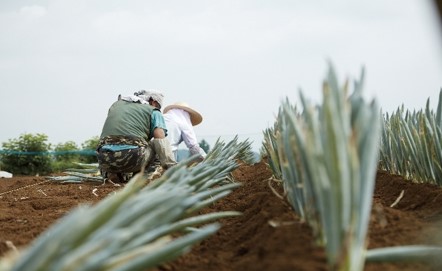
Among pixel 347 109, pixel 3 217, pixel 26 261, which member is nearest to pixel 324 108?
pixel 347 109

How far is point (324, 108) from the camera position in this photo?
1.24m

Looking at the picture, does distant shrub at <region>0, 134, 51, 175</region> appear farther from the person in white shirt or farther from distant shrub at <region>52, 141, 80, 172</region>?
the person in white shirt

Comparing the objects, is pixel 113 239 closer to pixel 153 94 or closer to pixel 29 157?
pixel 153 94

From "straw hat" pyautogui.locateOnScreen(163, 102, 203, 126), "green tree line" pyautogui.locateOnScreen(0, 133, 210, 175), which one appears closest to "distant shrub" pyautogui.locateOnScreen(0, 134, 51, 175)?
"green tree line" pyautogui.locateOnScreen(0, 133, 210, 175)

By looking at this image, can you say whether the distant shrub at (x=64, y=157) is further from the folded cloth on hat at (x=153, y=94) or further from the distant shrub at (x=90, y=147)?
the folded cloth on hat at (x=153, y=94)

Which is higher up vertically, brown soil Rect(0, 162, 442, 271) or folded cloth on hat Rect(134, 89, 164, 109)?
folded cloth on hat Rect(134, 89, 164, 109)

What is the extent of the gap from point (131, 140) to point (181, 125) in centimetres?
135

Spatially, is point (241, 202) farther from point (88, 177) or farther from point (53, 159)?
point (53, 159)

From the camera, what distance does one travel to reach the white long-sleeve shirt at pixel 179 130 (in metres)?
6.43

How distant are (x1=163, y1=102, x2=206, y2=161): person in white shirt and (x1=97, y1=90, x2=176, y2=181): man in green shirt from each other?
0.84 m

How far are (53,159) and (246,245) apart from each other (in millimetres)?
11448

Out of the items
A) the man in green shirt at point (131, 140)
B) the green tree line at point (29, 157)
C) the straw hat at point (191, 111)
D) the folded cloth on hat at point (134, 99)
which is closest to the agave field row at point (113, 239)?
the man in green shirt at point (131, 140)

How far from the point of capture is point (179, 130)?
21.6 ft

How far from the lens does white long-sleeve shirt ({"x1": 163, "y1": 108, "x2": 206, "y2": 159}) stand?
6.43 meters
